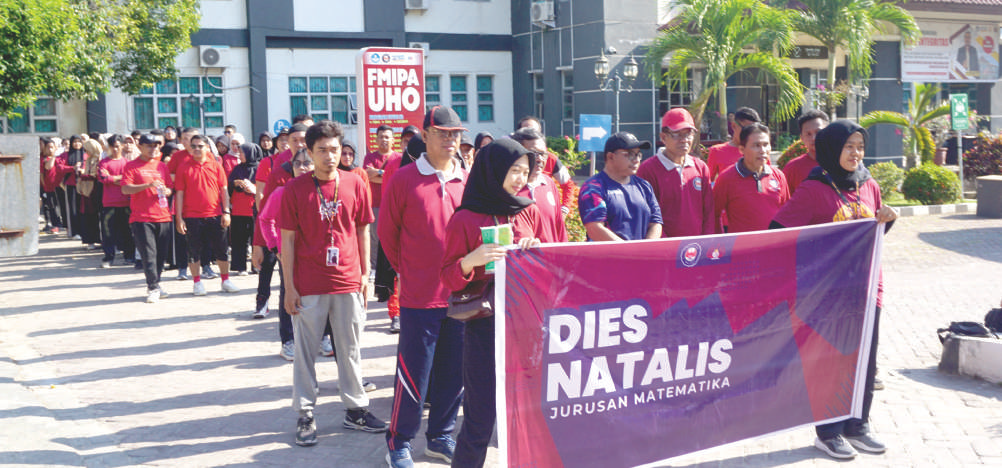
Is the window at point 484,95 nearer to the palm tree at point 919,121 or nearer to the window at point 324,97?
the window at point 324,97

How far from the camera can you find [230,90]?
98.8ft

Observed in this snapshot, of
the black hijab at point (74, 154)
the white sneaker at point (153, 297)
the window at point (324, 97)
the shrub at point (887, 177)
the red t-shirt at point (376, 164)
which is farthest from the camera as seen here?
the window at point (324, 97)

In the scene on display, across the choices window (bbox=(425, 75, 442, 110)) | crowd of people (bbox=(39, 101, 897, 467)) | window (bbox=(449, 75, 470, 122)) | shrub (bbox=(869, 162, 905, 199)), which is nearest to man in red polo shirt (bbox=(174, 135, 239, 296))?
crowd of people (bbox=(39, 101, 897, 467))

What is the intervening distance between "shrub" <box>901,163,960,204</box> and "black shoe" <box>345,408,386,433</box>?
16.7 metres

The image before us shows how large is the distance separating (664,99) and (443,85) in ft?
26.8

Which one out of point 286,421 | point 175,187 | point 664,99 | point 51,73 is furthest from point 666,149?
point 664,99

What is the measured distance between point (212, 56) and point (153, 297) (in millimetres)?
19484

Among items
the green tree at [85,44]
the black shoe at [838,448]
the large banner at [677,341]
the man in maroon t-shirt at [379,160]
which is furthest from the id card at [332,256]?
the green tree at [85,44]

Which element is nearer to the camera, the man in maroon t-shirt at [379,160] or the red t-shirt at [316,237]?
the red t-shirt at [316,237]

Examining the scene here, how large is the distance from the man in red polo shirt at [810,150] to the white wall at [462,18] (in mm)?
26587

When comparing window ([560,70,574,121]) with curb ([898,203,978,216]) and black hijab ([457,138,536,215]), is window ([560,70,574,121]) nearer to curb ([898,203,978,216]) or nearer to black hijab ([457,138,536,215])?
curb ([898,203,978,216])

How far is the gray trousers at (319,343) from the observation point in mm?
5914

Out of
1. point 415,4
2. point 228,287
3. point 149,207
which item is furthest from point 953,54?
point 149,207

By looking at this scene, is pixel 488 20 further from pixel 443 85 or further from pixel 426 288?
pixel 426 288
